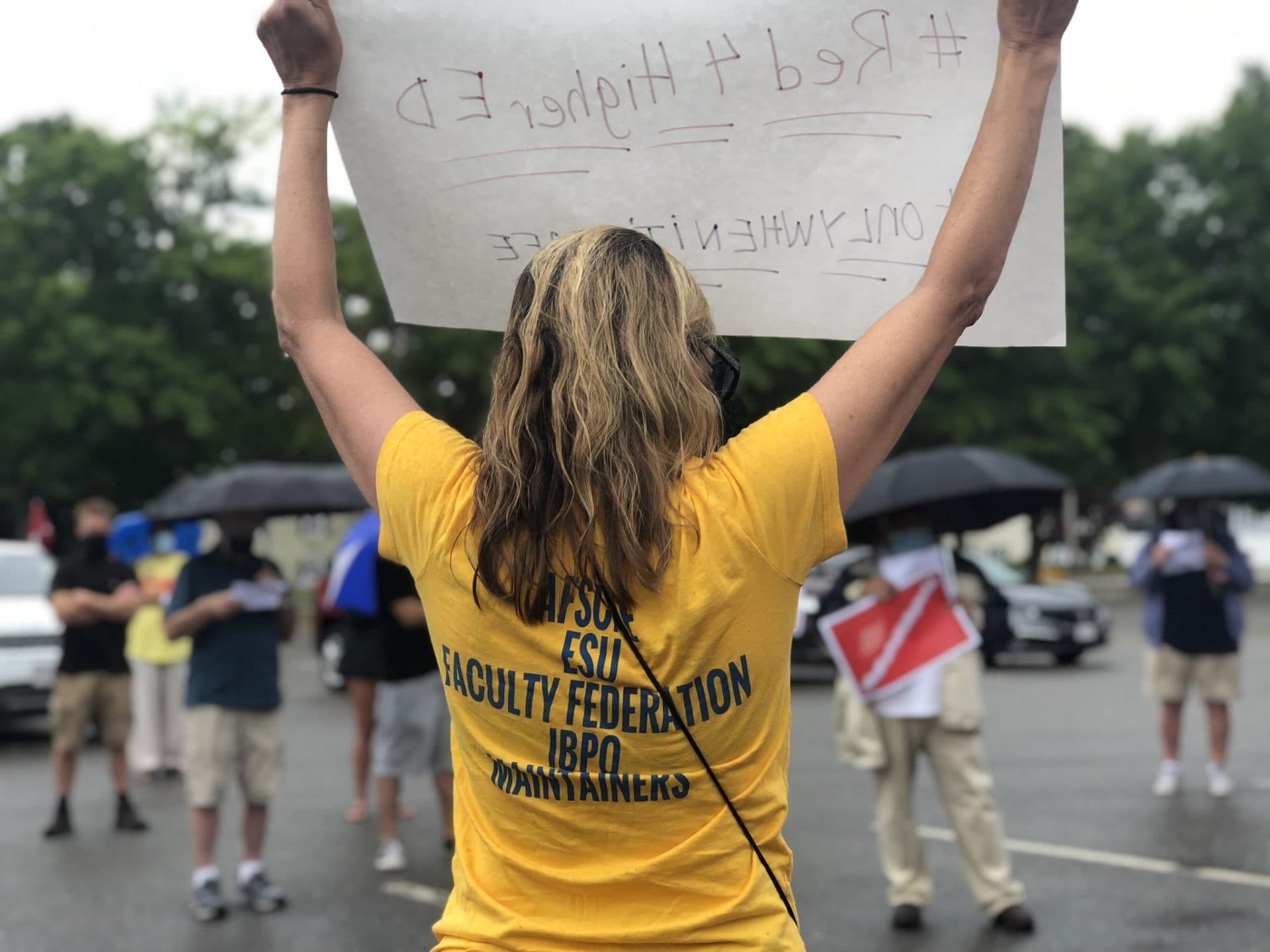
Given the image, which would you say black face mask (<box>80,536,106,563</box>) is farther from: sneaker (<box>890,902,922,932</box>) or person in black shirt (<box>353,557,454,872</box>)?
sneaker (<box>890,902,922,932</box>)

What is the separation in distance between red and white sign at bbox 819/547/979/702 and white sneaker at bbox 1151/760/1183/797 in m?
3.55

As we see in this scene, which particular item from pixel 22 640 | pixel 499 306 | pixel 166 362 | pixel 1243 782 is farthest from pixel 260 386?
pixel 499 306

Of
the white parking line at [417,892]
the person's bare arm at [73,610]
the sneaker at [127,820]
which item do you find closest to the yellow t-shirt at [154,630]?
the person's bare arm at [73,610]

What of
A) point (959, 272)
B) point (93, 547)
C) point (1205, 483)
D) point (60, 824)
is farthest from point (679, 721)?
point (1205, 483)

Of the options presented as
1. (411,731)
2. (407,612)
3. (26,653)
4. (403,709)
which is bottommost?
(26,653)

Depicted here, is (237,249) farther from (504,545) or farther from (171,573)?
(504,545)

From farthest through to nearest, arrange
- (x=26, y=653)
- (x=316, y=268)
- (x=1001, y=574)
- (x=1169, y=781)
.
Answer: (x=1001, y=574)
(x=26, y=653)
(x=1169, y=781)
(x=316, y=268)

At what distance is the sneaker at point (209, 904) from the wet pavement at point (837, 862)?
0.34ft

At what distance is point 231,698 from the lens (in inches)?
290

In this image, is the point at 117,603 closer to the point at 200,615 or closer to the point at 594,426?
the point at 200,615


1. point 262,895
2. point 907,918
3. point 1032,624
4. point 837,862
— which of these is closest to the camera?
point 907,918

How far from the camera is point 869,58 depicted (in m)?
2.17

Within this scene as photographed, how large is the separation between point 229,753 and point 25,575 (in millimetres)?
7713

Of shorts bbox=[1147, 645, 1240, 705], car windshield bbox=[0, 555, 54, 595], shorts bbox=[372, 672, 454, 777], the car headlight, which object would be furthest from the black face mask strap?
the car headlight
